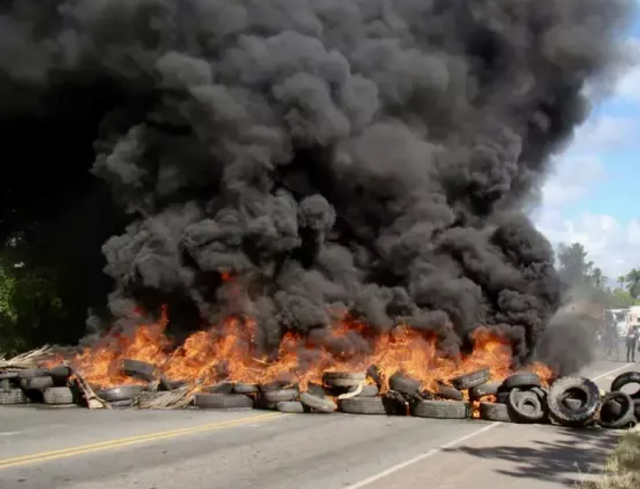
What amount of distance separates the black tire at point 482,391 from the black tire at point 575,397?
1363 mm

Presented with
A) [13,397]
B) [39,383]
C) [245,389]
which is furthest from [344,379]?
[13,397]

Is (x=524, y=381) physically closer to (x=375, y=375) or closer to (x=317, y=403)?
(x=375, y=375)

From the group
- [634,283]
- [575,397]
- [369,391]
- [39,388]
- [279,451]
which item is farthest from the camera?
[634,283]

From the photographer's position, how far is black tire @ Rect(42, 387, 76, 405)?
16.4 meters

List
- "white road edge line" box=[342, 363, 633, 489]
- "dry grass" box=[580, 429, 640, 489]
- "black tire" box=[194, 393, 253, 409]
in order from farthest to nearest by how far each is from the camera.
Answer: "black tire" box=[194, 393, 253, 409], "white road edge line" box=[342, 363, 633, 489], "dry grass" box=[580, 429, 640, 489]

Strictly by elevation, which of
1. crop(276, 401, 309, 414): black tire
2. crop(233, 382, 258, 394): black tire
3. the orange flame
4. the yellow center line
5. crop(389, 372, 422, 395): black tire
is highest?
the orange flame

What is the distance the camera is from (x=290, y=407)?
50.9ft

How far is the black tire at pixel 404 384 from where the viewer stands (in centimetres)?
1538

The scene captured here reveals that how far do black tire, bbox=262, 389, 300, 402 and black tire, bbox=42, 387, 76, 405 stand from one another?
429cm

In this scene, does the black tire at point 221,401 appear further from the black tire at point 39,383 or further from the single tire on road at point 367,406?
the black tire at point 39,383

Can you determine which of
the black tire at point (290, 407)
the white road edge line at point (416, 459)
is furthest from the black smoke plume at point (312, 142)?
the white road edge line at point (416, 459)

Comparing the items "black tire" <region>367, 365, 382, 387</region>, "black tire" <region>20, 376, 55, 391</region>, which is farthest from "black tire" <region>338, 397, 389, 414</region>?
"black tire" <region>20, 376, 55, 391</region>

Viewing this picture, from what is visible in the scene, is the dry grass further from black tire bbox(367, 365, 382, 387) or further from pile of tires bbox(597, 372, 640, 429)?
black tire bbox(367, 365, 382, 387)

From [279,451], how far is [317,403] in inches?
192
